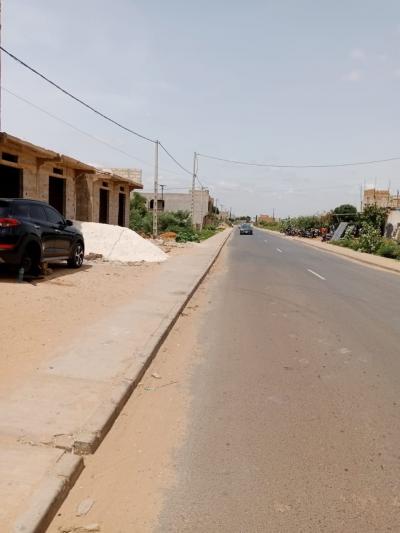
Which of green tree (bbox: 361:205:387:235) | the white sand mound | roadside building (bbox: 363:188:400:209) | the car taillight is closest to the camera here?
the car taillight

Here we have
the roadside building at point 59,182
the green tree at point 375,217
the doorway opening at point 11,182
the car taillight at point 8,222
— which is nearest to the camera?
the car taillight at point 8,222

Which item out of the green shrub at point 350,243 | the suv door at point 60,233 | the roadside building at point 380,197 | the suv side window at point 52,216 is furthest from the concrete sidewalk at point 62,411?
the roadside building at point 380,197

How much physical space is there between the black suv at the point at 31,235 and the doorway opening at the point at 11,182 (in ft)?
13.6

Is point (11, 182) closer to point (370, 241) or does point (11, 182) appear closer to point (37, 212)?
point (37, 212)

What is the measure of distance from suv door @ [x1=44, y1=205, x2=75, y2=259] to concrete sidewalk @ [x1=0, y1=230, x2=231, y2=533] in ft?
16.5

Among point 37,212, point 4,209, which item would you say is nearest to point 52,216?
point 37,212

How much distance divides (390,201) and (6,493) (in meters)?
49.6

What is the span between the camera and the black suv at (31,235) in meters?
9.77

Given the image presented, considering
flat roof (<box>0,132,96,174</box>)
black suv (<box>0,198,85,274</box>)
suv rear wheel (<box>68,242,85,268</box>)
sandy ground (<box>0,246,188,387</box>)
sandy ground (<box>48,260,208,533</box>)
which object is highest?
flat roof (<box>0,132,96,174</box>)

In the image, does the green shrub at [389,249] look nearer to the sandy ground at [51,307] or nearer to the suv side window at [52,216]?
the sandy ground at [51,307]

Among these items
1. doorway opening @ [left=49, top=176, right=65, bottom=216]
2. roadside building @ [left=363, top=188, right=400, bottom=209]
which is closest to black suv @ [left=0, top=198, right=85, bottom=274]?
doorway opening @ [left=49, top=176, right=65, bottom=216]

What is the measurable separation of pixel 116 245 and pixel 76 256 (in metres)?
4.65

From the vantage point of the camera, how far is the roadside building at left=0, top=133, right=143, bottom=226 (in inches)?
601

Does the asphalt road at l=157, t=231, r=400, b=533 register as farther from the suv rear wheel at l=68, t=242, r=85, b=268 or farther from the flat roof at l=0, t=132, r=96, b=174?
the flat roof at l=0, t=132, r=96, b=174
